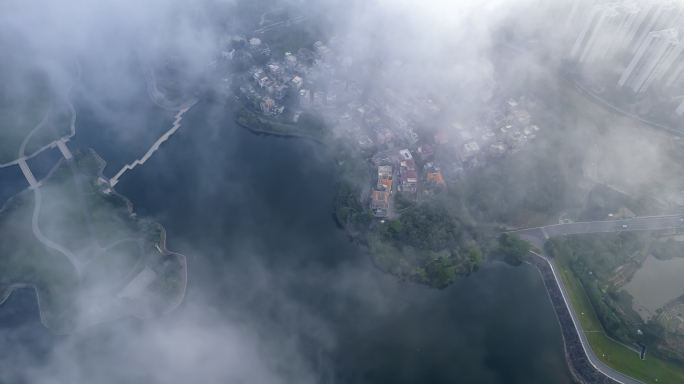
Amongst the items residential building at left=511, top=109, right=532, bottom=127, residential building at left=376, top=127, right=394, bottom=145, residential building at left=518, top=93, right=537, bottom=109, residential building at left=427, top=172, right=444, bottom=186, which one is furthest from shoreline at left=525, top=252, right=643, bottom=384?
residential building at left=518, top=93, right=537, bottom=109

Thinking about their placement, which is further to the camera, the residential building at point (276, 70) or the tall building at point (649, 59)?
the residential building at point (276, 70)

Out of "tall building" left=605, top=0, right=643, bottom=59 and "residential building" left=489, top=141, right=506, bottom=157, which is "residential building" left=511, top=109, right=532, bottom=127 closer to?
"residential building" left=489, top=141, right=506, bottom=157

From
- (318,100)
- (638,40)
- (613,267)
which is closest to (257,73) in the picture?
(318,100)

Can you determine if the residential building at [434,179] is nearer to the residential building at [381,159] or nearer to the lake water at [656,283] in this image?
the residential building at [381,159]

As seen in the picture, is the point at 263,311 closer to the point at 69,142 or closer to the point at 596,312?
the point at 596,312

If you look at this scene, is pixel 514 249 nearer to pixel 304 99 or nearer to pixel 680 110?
pixel 680 110

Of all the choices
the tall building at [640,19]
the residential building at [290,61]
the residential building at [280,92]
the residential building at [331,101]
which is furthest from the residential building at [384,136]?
the tall building at [640,19]
